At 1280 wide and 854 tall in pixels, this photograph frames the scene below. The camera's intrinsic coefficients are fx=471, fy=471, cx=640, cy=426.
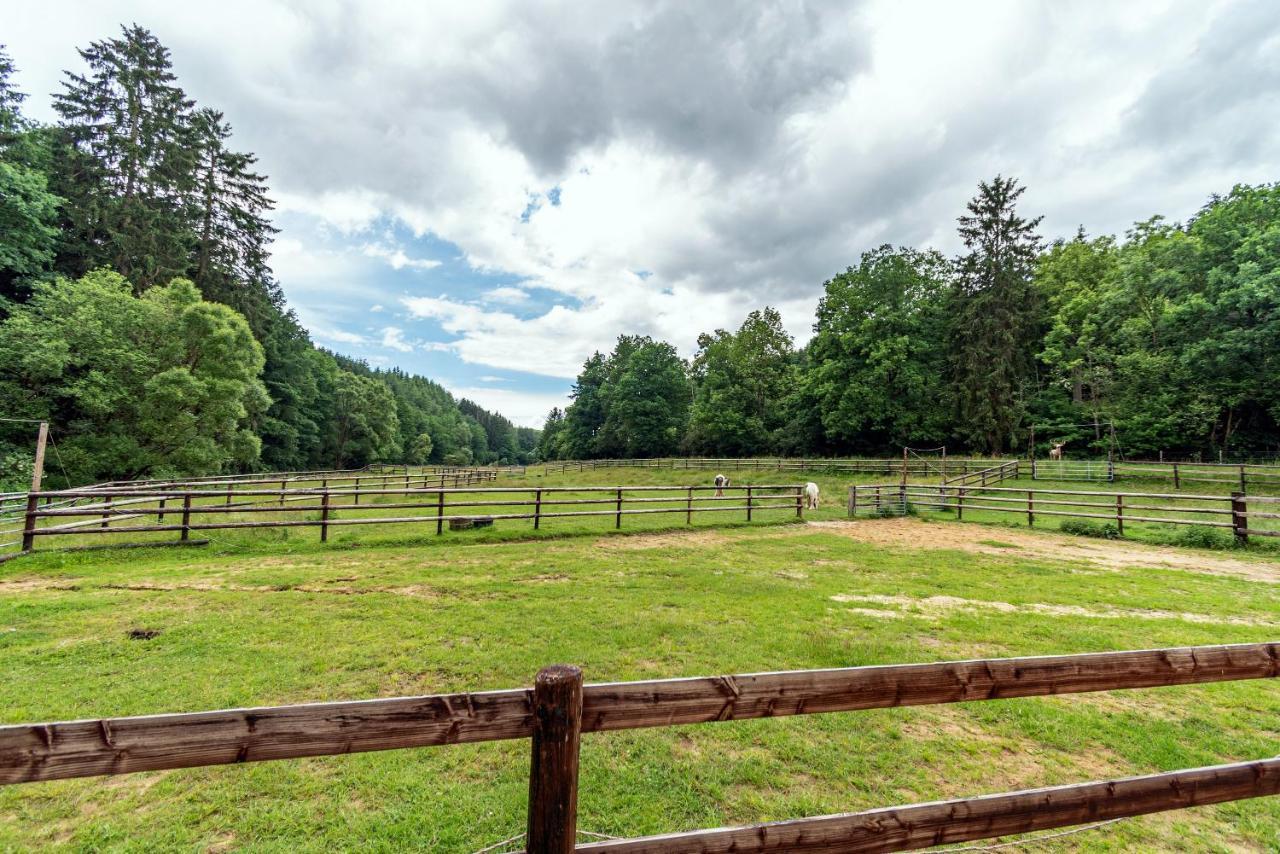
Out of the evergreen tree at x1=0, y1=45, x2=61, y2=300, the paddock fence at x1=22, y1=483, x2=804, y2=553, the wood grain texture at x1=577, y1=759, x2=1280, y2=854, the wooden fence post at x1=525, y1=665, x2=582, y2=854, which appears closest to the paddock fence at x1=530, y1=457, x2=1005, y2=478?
the paddock fence at x1=22, y1=483, x2=804, y2=553

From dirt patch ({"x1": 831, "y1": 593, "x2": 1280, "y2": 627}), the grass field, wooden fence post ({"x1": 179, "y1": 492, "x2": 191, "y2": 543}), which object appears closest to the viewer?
the grass field

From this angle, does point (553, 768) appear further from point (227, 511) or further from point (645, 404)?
point (645, 404)

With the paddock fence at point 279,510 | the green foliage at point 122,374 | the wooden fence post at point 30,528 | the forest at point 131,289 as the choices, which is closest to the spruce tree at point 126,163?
the forest at point 131,289

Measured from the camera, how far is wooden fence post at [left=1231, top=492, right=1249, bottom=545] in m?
9.67

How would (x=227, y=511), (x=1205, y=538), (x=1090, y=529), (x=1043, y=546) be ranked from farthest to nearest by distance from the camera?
(x=1090, y=529) < (x=1043, y=546) < (x=1205, y=538) < (x=227, y=511)

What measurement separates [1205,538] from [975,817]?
13.4 meters

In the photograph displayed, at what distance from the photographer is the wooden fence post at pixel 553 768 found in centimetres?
154

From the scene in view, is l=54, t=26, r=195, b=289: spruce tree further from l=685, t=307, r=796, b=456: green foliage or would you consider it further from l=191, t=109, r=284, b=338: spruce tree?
l=685, t=307, r=796, b=456: green foliage

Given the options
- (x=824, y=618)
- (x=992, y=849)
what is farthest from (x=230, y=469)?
(x=992, y=849)

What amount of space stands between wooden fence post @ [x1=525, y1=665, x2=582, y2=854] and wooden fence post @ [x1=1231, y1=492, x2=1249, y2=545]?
14735 millimetres

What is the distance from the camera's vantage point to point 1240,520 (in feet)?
32.0

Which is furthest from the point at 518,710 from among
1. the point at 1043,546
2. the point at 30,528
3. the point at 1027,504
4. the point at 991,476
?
the point at 991,476

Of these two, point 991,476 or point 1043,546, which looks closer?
point 1043,546

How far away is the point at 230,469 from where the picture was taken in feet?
95.2
